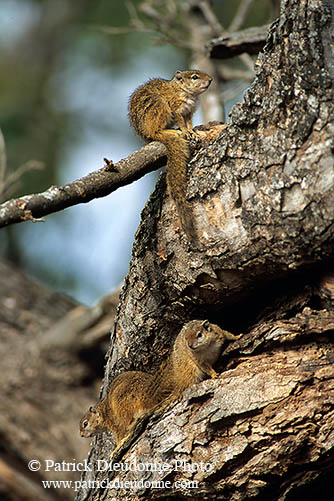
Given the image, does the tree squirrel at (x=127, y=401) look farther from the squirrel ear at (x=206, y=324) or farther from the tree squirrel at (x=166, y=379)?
the squirrel ear at (x=206, y=324)

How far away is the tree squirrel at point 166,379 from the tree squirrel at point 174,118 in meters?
0.51

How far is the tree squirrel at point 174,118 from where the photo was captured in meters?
2.83

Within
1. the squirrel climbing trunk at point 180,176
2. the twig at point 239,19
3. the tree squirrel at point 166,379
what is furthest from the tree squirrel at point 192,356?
the twig at point 239,19

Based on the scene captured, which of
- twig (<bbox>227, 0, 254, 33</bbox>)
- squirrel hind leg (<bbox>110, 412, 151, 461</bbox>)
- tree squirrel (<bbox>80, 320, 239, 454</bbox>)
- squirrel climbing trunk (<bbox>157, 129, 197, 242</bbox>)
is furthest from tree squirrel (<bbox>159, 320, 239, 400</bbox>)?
twig (<bbox>227, 0, 254, 33</bbox>)

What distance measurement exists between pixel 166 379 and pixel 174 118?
1.58 m

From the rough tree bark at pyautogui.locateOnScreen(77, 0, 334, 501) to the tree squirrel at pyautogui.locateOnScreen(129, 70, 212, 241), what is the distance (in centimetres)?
7

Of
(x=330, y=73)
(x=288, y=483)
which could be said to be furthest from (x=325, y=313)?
(x=330, y=73)

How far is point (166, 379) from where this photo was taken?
3.19 meters

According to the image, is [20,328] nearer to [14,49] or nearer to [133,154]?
[133,154]

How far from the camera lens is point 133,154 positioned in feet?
9.20

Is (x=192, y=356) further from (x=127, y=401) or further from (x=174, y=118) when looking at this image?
(x=174, y=118)

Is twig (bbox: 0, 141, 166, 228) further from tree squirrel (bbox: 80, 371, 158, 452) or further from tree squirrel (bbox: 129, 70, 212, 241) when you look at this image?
tree squirrel (bbox: 80, 371, 158, 452)

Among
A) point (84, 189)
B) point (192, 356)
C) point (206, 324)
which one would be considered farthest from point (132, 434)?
point (84, 189)

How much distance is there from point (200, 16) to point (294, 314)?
4671mm
